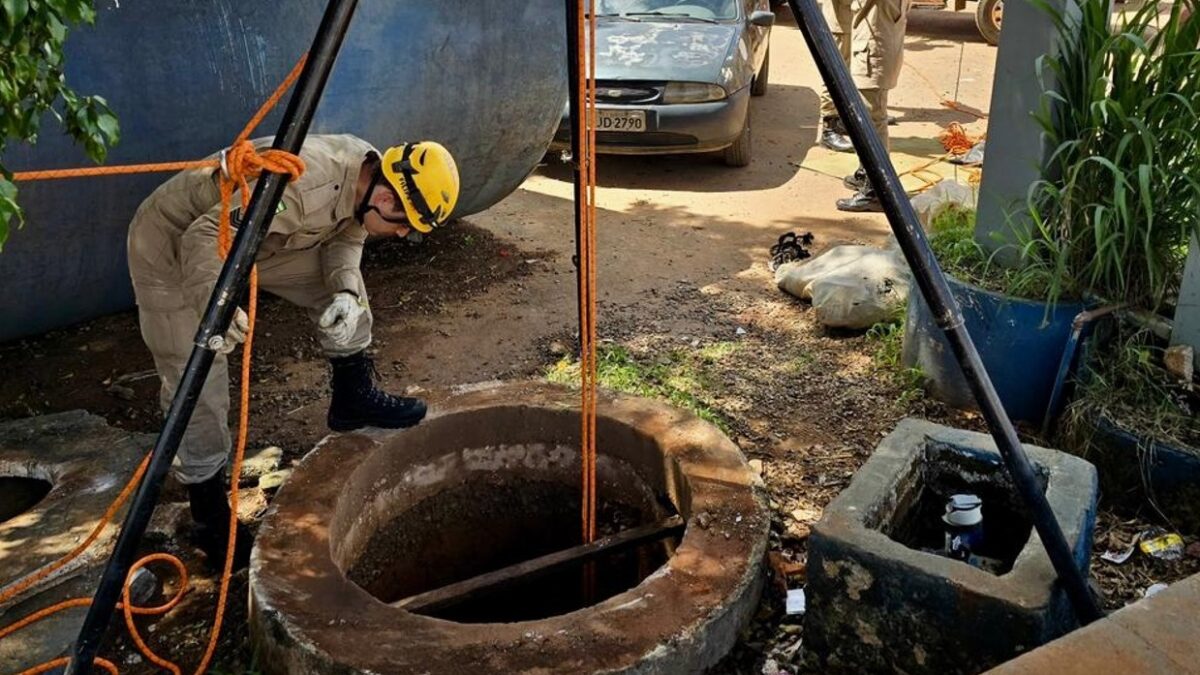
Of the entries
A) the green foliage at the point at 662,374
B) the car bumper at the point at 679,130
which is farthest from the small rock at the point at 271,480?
the car bumper at the point at 679,130

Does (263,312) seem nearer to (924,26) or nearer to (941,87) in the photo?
(941,87)

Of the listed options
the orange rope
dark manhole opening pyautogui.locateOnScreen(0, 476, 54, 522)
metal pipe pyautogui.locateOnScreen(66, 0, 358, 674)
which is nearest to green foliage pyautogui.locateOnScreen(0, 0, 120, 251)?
the orange rope

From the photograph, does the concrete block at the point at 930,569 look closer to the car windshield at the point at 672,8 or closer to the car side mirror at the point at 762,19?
the car side mirror at the point at 762,19

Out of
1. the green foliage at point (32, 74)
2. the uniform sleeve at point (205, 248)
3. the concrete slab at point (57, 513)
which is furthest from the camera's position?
the uniform sleeve at point (205, 248)

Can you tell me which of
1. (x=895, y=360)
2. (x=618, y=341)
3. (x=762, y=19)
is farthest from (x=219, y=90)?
(x=762, y=19)

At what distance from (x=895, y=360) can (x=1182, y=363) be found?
50.9 inches

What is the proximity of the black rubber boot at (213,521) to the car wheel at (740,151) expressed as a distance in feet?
17.5

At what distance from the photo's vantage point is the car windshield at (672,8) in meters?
8.19

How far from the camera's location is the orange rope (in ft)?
7.85

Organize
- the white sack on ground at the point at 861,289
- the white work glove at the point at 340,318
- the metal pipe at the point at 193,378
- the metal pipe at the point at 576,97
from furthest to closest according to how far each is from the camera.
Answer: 1. the white sack on ground at the point at 861,289
2. the white work glove at the point at 340,318
3. the metal pipe at the point at 576,97
4. the metal pipe at the point at 193,378

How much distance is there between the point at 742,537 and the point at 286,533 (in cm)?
122

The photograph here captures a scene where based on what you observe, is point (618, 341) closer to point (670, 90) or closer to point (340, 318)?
point (340, 318)

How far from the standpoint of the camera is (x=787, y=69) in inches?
460

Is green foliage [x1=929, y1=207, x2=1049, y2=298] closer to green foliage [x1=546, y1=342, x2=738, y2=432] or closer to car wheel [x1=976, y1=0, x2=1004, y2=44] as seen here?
green foliage [x1=546, y1=342, x2=738, y2=432]
